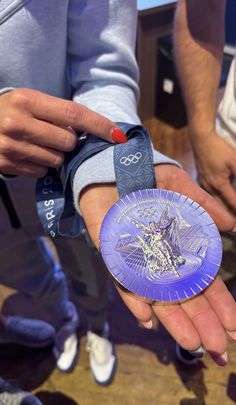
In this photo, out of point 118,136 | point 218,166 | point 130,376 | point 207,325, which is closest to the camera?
point 207,325

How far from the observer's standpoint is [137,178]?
55 cm

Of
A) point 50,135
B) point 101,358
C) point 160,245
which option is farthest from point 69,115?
point 101,358

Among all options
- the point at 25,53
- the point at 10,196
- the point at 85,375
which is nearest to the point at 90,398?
the point at 85,375

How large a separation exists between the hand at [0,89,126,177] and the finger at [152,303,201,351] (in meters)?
0.26

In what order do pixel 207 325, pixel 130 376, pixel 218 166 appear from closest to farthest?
pixel 207 325, pixel 218 166, pixel 130 376

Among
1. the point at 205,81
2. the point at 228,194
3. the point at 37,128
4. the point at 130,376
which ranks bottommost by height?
the point at 130,376

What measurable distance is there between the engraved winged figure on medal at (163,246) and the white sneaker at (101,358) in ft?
2.07

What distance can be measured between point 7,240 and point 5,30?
0.42 metres

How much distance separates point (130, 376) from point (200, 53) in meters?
0.87

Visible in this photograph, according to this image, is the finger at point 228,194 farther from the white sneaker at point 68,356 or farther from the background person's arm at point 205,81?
the white sneaker at point 68,356

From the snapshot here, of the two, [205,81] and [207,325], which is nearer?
[207,325]

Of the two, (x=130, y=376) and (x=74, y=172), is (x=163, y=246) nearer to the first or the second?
(x=74, y=172)

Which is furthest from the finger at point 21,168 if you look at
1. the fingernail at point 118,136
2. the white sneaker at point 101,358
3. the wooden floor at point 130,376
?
the white sneaker at point 101,358

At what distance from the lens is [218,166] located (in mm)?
724
